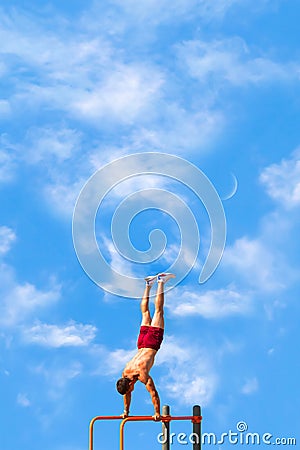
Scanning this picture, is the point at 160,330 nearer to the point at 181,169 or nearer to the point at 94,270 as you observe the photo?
the point at 94,270

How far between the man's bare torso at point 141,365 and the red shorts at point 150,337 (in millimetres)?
83

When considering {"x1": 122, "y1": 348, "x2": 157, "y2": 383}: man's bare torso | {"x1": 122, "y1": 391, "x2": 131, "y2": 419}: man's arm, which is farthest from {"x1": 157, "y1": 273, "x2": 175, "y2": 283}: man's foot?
{"x1": 122, "y1": 391, "x2": 131, "y2": 419}: man's arm

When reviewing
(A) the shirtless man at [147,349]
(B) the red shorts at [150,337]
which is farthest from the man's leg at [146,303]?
(B) the red shorts at [150,337]

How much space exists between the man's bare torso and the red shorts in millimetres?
83

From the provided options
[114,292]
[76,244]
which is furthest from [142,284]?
[76,244]

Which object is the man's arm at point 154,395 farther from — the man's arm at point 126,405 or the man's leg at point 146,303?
the man's leg at point 146,303

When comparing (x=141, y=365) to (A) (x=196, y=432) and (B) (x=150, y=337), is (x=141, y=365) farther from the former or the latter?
(A) (x=196, y=432)

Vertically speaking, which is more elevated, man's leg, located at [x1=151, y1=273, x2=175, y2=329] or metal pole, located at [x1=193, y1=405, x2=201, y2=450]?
man's leg, located at [x1=151, y1=273, x2=175, y2=329]

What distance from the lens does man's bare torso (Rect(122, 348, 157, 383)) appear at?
38.0ft

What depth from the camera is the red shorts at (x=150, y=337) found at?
1195 cm

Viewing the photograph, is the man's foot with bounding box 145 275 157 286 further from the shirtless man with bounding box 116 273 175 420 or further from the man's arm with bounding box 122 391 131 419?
the man's arm with bounding box 122 391 131 419

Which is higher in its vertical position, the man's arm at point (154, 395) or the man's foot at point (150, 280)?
the man's foot at point (150, 280)

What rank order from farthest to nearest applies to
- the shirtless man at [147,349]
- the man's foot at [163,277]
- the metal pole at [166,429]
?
the metal pole at [166,429] → the man's foot at [163,277] → the shirtless man at [147,349]

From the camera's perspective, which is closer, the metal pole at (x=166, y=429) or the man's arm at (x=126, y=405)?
the man's arm at (x=126, y=405)
